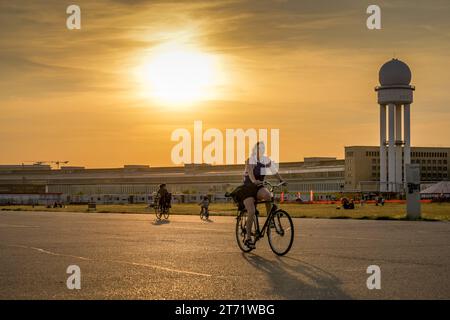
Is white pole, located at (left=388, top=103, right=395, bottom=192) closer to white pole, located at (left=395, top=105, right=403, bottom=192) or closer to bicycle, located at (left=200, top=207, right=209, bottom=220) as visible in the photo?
white pole, located at (left=395, top=105, right=403, bottom=192)

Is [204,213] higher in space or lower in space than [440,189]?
lower

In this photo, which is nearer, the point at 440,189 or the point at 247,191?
the point at 247,191

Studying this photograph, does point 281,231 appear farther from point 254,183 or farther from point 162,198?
point 162,198

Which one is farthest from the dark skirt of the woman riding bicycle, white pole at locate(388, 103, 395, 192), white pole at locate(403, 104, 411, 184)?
white pole at locate(403, 104, 411, 184)

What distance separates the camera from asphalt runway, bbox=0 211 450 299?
10.3 m

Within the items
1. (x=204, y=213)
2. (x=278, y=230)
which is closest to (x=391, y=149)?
(x=204, y=213)

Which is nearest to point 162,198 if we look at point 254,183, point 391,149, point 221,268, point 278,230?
point 254,183

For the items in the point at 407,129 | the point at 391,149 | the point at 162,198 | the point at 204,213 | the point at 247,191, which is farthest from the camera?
the point at 407,129

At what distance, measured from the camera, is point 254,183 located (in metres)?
16.1

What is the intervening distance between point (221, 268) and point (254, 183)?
10.5 ft

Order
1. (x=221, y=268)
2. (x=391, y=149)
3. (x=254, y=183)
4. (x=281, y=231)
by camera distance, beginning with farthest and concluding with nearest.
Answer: (x=391, y=149)
(x=254, y=183)
(x=281, y=231)
(x=221, y=268)

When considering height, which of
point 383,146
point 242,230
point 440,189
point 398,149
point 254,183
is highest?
point 383,146
